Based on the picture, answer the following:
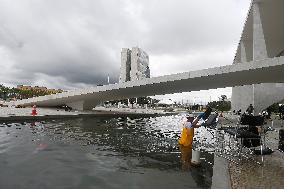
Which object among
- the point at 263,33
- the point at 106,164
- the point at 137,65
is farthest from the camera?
the point at 137,65

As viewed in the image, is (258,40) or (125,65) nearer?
(258,40)

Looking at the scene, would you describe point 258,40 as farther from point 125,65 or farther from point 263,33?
point 125,65

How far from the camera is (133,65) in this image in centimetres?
11938

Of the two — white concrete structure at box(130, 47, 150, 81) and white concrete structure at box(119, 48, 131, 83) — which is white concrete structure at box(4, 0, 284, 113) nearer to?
white concrete structure at box(130, 47, 150, 81)

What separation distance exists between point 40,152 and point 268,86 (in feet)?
76.9

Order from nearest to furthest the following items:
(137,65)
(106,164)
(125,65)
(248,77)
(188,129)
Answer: (106,164), (188,129), (248,77), (137,65), (125,65)

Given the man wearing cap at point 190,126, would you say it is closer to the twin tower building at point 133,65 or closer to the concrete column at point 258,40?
the concrete column at point 258,40

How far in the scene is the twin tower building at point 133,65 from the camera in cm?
11781

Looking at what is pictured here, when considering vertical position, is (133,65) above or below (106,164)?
above

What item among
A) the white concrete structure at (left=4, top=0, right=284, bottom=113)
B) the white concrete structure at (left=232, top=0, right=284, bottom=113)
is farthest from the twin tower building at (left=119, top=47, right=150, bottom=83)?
the white concrete structure at (left=232, top=0, right=284, bottom=113)

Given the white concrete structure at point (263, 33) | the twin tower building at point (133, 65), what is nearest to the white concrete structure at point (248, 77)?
the white concrete structure at point (263, 33)

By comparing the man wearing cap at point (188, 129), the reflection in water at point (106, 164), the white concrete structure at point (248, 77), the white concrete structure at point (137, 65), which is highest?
the white concrete structure at point (137, 65)

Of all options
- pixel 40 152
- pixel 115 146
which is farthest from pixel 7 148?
pixel 115 146

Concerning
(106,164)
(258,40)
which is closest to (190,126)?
(106,164)
